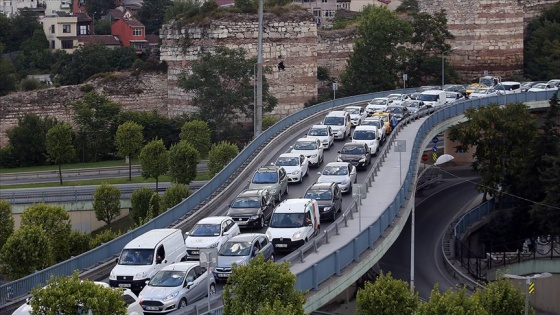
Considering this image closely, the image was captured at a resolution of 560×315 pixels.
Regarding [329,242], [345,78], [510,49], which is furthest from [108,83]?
[329,242]

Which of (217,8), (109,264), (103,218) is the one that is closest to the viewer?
(109,264)

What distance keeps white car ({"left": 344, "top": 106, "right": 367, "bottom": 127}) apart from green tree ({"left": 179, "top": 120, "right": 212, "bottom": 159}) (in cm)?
740

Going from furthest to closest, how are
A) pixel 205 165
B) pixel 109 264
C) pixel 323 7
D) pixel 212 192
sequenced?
pixel 323 7 → pixel 205 165 → pixel 212 192 → pixel 109 264

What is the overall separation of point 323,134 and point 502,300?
2287cm

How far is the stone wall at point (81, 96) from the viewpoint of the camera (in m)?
67.0

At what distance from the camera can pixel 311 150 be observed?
153 ft

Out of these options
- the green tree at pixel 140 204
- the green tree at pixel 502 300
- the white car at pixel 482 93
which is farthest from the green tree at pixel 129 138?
the green tree at pixel 502 300

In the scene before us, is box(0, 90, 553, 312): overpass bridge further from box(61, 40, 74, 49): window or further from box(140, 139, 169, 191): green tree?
box(61, 40, 74, 49): window

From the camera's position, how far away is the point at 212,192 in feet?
139

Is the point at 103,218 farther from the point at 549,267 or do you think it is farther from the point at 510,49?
the point at 510,49

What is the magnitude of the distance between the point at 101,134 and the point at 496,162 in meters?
24.6

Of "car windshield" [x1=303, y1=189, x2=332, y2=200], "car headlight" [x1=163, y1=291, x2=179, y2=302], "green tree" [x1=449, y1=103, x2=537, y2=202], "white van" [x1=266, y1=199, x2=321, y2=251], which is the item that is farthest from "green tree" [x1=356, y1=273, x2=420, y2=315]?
"green tree" [x1=449, y1=103, x2=537, y2=202]

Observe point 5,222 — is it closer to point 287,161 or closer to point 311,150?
point 287,161

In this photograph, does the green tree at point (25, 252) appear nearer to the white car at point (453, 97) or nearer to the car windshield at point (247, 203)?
the car windshield at point (247, 203)
